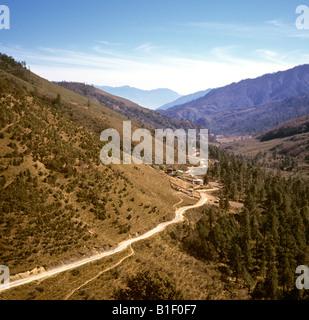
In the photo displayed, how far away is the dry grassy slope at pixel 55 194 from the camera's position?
3192cm

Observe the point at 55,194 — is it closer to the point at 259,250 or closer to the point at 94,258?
the point at 94,258

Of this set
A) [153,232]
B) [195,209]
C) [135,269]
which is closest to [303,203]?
[195,209]

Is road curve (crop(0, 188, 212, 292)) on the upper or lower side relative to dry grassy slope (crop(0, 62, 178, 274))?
lower

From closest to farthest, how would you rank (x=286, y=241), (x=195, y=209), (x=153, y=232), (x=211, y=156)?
(x=153, y=232) → (x=286, y=241) → (x=195, y=209) → (x=211, y=156)

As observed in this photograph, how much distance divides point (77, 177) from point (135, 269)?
22034 mm

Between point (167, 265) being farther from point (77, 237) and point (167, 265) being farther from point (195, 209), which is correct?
point (195, 209)

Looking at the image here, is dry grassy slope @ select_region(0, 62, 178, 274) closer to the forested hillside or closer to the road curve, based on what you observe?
Answer: the road curve

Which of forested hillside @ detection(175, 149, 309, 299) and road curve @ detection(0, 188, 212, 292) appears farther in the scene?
forested hillside @ detection(175, 149, 309, 299)

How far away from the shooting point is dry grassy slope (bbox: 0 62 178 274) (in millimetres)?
31922

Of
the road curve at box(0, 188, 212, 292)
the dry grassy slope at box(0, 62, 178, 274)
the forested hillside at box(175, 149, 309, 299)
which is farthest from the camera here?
the forested hillside at box(175, 149, 309, 299)

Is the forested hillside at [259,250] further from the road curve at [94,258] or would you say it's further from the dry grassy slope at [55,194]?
the dry grassy slope at [55,194]

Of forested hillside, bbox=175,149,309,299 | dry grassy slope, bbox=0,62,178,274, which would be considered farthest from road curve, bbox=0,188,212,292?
forested hillside, bbox=175,149,309,299

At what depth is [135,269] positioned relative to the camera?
32.9m

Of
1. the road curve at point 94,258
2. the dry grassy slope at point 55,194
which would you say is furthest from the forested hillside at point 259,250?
the dry grassy slope at point 55,194
